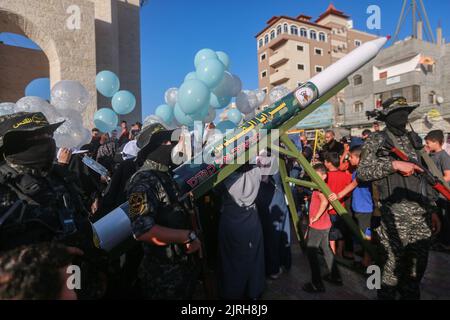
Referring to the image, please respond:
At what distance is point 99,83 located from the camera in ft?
27.0

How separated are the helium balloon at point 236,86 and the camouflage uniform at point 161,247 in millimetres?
4359

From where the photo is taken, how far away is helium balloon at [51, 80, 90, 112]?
5344 mm

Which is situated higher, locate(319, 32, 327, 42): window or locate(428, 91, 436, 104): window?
locate(319, 32, 327, 42): window

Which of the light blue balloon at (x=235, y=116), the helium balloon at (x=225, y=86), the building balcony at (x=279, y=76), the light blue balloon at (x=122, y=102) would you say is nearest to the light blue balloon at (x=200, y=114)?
the helium balloon at (x=225, y=86)

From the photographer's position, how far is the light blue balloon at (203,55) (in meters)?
5.45

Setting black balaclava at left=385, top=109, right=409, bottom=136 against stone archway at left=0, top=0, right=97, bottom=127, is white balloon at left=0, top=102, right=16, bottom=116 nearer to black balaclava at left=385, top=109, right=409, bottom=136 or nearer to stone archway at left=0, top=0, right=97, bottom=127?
black balaclava at left=385, top=109, right=409, bottom=136

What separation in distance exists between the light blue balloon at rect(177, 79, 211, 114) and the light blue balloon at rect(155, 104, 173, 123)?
4.92ft

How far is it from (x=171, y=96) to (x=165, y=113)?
444 mm

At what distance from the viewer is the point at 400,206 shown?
2.26m

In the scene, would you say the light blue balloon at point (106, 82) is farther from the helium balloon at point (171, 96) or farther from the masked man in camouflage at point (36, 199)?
the masked man in camouflage at point (36, 199)

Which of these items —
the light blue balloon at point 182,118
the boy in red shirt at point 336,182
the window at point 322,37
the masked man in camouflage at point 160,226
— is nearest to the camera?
the masked man in camouflage at point 160,226

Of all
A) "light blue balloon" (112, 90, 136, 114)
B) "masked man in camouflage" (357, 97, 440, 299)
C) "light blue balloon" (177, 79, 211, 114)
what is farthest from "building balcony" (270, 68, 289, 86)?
"masked man in camouflage" (357, 97, 440, 299)

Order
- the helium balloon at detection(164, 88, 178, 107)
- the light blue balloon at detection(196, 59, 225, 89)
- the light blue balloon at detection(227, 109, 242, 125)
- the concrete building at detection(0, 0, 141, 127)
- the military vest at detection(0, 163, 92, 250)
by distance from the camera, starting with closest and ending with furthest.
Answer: the military vest at detection(0, 163, 92, 250)
the light blue balloon at detection(196, 59, 225, 89)
the helium balloon at detection(164, 88, 178, 107)
the light blue balloon at detection(227, 109, 242, 125)
the concrete building at detection(0, 0, 141, 127)
